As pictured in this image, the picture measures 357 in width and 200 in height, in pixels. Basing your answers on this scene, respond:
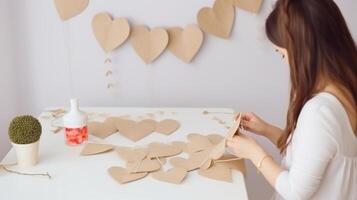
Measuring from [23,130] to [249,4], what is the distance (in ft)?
2.88

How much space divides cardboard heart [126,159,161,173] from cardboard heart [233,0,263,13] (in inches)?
28.0

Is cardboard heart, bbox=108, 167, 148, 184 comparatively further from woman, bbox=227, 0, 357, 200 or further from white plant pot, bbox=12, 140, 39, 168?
woman, bbox=227, 0, 357, 200

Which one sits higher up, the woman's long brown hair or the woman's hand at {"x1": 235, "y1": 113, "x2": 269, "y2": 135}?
the woman's long brown hair

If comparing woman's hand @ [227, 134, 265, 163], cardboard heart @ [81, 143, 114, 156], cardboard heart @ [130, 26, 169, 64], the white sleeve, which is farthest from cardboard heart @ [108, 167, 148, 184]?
cardboard heart @ [130, 26, 169, 64]

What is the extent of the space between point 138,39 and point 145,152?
56 centimetres

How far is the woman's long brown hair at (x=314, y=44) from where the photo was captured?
0.95 meters

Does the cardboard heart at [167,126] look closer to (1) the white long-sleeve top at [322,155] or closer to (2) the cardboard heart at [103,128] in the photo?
(2) the cardboard heart at [103,128]

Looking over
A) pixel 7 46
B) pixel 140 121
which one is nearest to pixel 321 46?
pixel 140 121

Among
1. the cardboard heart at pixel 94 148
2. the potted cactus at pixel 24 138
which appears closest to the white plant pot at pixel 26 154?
the potted cactus at pixel 24 138

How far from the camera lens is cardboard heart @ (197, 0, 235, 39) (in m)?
1.59

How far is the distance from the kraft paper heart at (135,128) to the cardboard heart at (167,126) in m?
0.02

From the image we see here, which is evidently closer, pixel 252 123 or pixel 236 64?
pixel 252 123

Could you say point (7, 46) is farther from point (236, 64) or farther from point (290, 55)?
point (290, 55)

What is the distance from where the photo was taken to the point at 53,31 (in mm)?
1647
